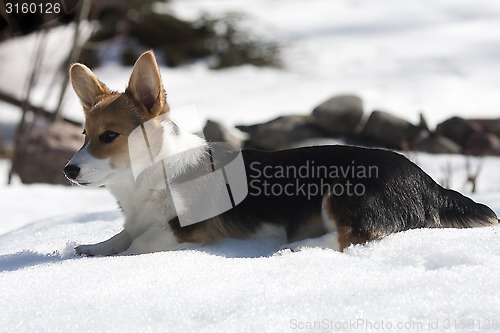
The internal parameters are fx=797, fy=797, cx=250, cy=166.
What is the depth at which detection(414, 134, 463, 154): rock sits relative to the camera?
776cm

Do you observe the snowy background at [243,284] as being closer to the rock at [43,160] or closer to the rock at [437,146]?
the rock at [43,160]

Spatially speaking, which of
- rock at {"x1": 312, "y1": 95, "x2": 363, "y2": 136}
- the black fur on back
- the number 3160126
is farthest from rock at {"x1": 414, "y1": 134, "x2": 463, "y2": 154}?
the number 3160126

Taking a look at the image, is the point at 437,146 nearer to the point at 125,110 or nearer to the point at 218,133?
the point at 218,133

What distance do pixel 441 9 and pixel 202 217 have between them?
11268mm

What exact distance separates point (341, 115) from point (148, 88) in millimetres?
4863

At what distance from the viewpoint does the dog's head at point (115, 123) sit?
3.28 metres

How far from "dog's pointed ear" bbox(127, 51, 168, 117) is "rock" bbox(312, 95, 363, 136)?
15.7ft

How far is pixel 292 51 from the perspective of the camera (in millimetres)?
12219

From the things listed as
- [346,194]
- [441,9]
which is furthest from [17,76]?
[346,194]

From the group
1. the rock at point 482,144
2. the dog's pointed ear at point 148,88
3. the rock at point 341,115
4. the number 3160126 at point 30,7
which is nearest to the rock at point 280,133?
the rock at point 341,115

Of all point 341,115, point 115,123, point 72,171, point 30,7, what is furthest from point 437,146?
point 30,7

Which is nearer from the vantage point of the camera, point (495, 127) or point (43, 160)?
point (43, 160)

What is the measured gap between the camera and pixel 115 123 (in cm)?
336

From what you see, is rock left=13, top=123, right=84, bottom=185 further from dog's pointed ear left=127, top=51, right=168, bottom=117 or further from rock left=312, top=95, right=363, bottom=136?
dog's pointed ear left=127, top=51, right=168, bottom=117
